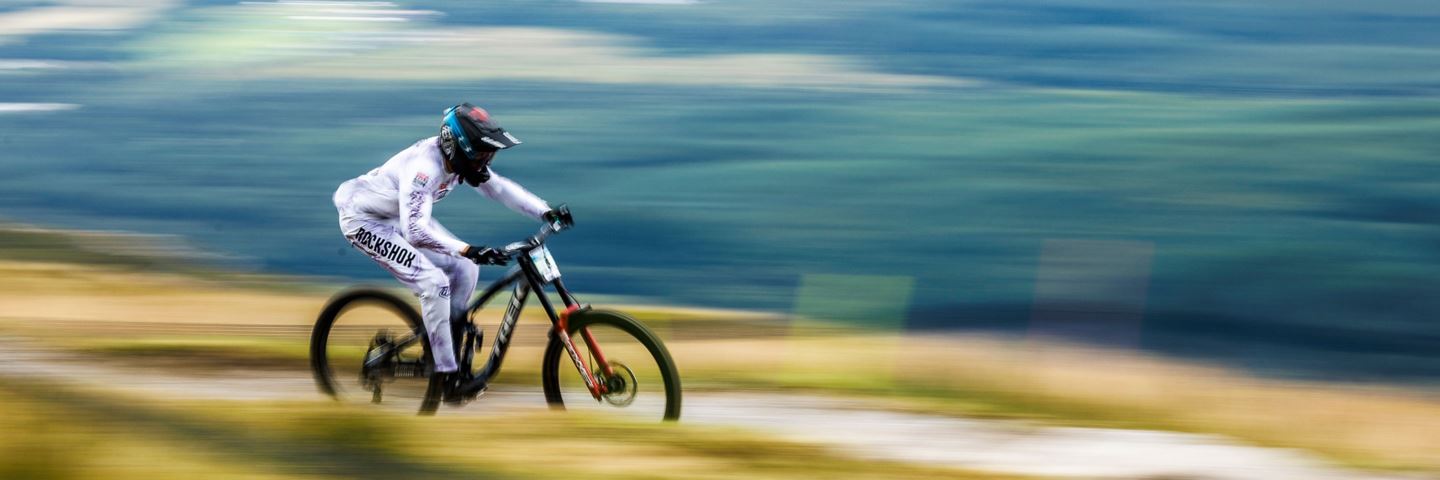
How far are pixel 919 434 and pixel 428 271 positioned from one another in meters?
2.05

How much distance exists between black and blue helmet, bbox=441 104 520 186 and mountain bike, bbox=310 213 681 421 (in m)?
0.36

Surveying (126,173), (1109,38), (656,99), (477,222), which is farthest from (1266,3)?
(126,173)

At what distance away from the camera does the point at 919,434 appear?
21.5 feet

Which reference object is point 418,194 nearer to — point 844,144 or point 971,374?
point 971,374

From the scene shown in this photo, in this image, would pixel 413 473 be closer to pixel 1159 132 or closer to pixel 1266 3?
pixel 1159 132

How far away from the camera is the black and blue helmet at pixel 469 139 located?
6.19 m

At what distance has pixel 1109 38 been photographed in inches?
710

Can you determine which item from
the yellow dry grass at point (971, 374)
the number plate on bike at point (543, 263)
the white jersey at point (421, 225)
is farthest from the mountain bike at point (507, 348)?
the yellow dry grass at point (971, 374)

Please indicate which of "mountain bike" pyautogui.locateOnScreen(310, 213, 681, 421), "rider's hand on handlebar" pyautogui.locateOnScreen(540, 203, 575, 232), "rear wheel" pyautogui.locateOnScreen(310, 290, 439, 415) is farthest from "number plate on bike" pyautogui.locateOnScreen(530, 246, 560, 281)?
"rear wheel" pyautogui.locateOnScreen(310, 290, 439, 415)

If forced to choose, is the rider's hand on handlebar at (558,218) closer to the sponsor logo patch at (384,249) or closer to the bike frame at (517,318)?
the bike frame at (517,318)

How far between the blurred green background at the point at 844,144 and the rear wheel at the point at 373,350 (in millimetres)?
4217

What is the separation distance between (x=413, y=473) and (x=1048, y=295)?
27.2ft

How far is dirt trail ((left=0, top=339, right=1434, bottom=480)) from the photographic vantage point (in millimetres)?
5887

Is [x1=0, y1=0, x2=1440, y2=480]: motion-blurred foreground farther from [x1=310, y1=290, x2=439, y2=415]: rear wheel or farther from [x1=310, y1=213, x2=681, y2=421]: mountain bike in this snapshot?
[x1=310, y1=290, x2=439, y2=415]: rear wheel
